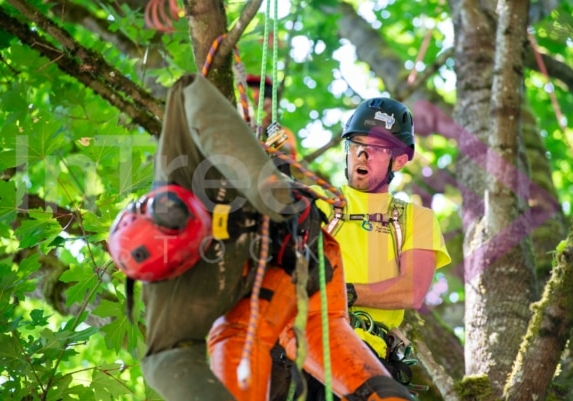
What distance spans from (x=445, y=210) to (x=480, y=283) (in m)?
7.72

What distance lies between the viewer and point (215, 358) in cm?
355

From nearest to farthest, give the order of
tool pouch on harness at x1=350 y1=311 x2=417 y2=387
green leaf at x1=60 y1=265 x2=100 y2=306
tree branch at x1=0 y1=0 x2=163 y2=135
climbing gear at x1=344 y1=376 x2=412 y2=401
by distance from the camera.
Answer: climbing gear at x1=344 y1=376 x2=412 y2=401 → tool pouch on harness at x1=350 y1=311 x2=417 y2=387 → green leaf at x1=60 y1=265 x2=100 y2=306 → tree branch at x1=0 y1=0 x2=163 y2=135

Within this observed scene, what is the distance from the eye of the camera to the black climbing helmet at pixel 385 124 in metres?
4.94

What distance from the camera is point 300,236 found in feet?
12.0

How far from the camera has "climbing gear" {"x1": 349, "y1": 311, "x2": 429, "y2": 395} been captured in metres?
4.45

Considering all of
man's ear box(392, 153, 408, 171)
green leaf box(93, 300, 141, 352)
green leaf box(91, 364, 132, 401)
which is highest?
man's ear box(392, 153, 408, 171)

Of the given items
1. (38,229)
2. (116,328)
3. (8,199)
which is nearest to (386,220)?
(116,328)

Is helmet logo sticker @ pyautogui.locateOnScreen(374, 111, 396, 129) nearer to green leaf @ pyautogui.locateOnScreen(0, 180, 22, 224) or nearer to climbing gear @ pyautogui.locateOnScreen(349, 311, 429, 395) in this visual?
climbing gear @ pyautogui.locateOnScreen(349, 311, 429, 395)

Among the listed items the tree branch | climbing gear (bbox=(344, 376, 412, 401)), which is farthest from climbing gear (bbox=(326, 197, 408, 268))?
the tree branch

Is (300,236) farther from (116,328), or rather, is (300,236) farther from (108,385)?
(108,385)

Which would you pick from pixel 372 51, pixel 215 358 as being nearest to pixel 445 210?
pixel 372 51

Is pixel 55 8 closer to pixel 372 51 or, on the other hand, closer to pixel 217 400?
pixel 372 51

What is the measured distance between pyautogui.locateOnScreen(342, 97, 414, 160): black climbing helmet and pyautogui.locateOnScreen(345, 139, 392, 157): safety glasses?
0.16 feet

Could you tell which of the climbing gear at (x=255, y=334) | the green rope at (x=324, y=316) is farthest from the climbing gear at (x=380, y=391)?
the climbing gear at (x=255, y=334)
